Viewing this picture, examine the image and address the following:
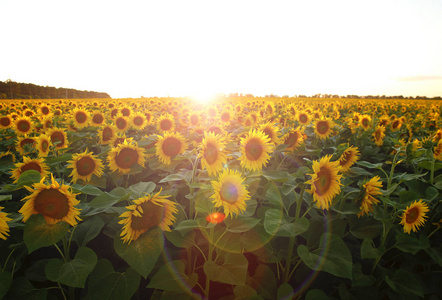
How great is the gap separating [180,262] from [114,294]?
16.6 inches

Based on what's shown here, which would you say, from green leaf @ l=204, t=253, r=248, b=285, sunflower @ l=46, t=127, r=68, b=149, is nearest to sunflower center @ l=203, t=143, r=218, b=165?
green leaf @ l=204, t=253, r=248, b=285

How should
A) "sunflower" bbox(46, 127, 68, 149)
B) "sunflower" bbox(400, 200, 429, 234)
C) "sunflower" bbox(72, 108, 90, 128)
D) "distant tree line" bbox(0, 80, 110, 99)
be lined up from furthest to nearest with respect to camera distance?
"distant tree line" bbox(0, 80, 110, 99)
"sunflower" bbox(72, 108, 90, 128)
"sunflower" bbox(46, 127, 68, 149)
"sunflower" bbox(400, 200, 429, 234)

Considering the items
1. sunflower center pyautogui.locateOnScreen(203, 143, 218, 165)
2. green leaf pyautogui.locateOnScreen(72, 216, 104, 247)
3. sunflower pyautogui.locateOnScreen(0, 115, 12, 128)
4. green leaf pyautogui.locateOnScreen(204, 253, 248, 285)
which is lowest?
green leaf pyautogui.locateOnScreen(204, 253, 248, 285)

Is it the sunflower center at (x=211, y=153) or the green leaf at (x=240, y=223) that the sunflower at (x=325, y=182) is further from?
the sunflower center at (x=211, y=153)

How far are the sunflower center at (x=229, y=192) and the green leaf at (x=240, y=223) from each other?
0.16 m

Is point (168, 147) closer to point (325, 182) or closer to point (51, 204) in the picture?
point (51, 204)

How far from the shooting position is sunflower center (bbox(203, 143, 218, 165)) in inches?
87.7

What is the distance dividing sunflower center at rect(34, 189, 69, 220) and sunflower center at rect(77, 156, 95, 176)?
1169mm

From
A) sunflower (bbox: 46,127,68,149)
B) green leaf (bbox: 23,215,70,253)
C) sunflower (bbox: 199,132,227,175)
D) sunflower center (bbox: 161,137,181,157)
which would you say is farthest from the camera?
sunflower (bbox: 46,127,68,149)

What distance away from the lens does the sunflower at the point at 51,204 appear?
4.69 feet

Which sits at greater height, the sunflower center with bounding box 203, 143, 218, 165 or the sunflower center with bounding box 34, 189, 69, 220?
the sunflower center with bounding box 203, 143, 218, 165

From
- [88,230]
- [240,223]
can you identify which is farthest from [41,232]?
[240,223]

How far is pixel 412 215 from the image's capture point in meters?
1.94

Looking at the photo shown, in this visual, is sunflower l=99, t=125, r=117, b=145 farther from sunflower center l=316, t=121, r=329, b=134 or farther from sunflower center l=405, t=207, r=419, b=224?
sunflower center l=405, t=207, r=419, b=224
